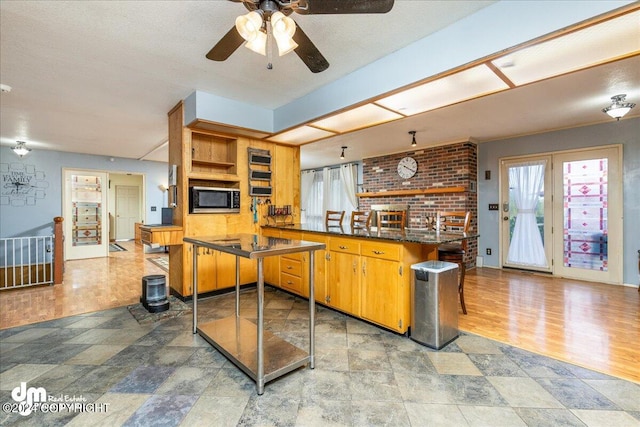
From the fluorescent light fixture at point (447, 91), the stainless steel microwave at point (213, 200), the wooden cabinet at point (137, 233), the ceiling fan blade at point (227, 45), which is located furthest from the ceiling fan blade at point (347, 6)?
the wooden cabinet at point (137, 233)

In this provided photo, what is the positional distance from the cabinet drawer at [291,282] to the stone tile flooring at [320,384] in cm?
102

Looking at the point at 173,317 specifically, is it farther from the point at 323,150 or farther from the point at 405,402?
the point at 323,150

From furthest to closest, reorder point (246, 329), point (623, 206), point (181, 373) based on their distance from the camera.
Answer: point (623, 206)
point (246, 329)
point (181, 373)

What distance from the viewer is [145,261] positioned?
6398 mm

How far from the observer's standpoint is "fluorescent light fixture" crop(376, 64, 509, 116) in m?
2.34

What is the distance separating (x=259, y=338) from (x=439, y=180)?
487 cm

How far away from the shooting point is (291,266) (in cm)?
381

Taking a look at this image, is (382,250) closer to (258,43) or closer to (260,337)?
(260,337)

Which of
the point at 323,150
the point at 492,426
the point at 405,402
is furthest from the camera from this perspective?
the point at 323,150

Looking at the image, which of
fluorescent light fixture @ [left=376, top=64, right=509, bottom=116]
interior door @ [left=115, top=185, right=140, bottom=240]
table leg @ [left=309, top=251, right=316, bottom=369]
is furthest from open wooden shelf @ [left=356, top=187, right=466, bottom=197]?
interior door @ [left=115, top=185, right=140, bottom=240]

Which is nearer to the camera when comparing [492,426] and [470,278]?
[492,426]

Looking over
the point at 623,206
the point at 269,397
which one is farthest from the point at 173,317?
the point at 623,206

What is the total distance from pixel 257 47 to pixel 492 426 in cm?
249

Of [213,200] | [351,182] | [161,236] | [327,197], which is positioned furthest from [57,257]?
[351,182]
